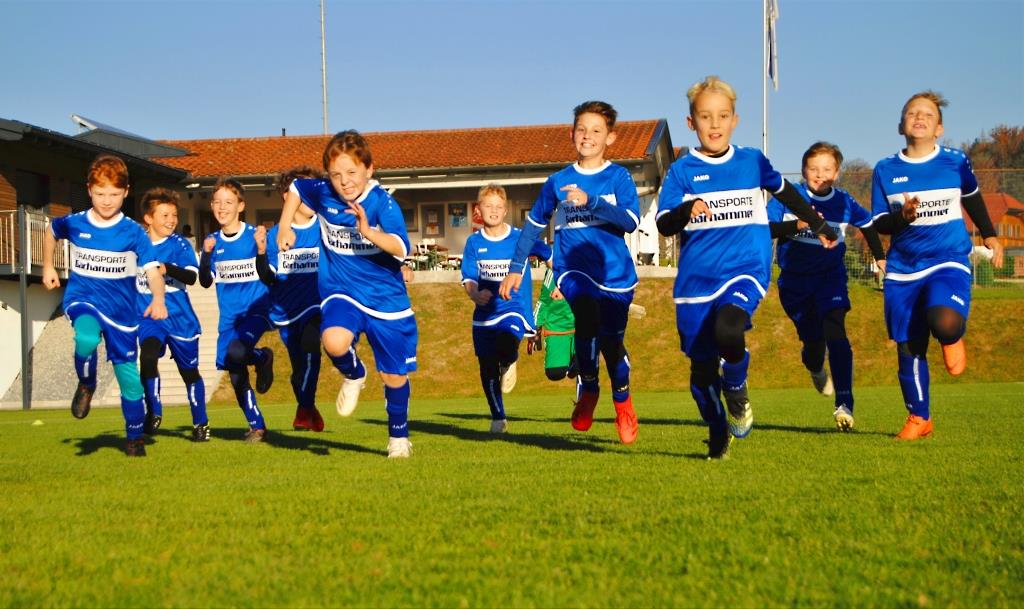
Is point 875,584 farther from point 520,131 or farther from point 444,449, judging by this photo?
point 520,131

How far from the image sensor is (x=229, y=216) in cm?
1040

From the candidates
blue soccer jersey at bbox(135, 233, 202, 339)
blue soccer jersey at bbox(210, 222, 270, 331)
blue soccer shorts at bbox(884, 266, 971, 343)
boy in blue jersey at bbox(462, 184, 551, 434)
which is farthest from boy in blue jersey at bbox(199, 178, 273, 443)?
blue soccer shorts at bbox(884, 266, 971, 343)

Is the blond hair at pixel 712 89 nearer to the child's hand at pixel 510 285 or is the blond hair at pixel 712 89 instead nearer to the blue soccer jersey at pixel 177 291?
the child's hand at pixel 510 285

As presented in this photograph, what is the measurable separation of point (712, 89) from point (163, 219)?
5.52m

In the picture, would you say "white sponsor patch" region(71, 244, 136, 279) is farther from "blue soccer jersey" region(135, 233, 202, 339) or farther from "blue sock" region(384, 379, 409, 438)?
"blue sock" region(384, 379, 409, 438)

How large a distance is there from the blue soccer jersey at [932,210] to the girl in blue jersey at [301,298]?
5.03 m

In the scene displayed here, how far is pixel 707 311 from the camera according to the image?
7.14m

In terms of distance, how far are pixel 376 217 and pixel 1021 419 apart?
664 centimetres

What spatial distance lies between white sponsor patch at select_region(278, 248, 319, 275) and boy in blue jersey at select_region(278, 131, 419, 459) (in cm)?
203

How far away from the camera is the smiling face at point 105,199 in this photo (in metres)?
8.70

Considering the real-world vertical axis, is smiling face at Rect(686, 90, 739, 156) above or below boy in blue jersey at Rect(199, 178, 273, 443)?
above

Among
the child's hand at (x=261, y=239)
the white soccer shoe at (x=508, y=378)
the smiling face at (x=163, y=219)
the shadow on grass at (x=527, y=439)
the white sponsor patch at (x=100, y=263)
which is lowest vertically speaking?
the shadow on grass at (x=527, y=439)

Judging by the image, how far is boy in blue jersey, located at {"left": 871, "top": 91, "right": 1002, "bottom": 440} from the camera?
28.6 ft

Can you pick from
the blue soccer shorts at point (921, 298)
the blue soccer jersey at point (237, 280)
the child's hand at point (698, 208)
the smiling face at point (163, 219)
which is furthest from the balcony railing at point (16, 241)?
the child's hand at point (698, 208)
